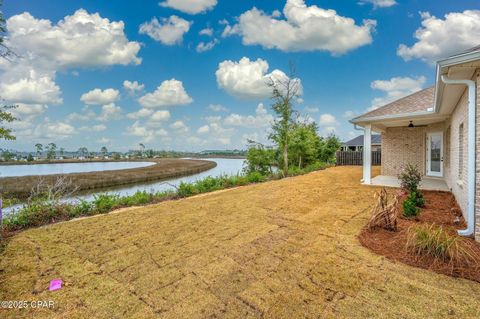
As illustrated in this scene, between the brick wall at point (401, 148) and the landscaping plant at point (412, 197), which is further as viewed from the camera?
the brick wall at point (401, 148)

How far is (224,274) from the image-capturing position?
2730 mm

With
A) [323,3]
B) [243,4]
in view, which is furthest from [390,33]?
[243,4]

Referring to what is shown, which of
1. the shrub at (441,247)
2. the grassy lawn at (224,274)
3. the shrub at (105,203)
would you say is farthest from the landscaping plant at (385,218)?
the shrub at (105,203)

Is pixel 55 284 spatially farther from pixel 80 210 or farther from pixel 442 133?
pixel 442 133

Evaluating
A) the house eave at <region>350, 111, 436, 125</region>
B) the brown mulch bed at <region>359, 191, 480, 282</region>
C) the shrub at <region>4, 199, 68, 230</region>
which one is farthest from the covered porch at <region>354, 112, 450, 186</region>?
the shrub at <region>4, 199, 68, 230</region>

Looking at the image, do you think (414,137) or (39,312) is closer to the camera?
(39,312)

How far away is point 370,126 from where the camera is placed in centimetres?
832

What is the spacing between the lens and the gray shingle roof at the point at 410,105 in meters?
7.38

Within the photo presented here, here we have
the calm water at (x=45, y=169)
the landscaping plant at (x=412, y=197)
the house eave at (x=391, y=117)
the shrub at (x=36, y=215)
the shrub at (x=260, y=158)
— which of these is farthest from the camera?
the calm water at (x=45, y=169)

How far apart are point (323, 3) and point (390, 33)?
3.62 metres

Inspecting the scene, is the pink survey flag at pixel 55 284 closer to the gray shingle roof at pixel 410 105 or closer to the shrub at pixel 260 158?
the gray shingle roof at pixel 410 105

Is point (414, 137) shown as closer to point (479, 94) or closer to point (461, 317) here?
point (479, 94)

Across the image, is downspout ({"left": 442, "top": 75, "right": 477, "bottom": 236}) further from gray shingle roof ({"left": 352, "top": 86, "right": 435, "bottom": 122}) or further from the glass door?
the glass door

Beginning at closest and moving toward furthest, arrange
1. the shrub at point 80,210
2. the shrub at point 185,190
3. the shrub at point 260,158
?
the shrub at point 80,210
the shrub at point 185,190
the shrub at point 260,158
